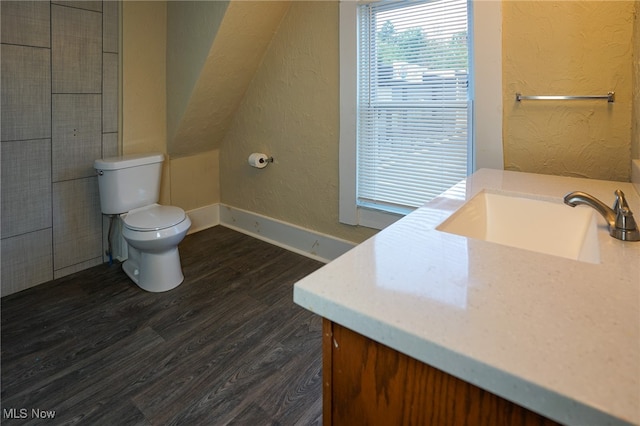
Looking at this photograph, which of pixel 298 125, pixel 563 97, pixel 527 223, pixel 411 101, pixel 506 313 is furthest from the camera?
pixel 298 125

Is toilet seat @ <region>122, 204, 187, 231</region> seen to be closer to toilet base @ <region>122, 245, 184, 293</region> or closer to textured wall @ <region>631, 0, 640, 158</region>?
toilet base @ <region>122, 245, 184, 293</region>

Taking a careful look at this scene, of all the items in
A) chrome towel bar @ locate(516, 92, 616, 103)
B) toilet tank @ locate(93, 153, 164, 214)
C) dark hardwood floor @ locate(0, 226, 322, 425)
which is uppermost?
chrome towel bar @ locate(516, 92, 616, 103)

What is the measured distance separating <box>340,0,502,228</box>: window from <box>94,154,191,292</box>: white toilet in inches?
44.1

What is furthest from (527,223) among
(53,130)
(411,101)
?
(53,130)

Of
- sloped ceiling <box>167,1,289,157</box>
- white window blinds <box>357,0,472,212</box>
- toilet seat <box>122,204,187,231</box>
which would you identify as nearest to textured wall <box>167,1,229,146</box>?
sloped ceiling <box>167,1,289,157</box>

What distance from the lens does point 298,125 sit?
279 centimetres

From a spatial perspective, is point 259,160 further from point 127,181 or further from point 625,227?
point 625,227

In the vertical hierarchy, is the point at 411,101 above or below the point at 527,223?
above

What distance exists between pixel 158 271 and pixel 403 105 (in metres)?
1.76

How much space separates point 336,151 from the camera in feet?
8.59

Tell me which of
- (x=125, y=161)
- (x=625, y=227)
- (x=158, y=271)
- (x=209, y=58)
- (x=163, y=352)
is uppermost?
(x=209, y=58)

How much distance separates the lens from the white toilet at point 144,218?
2275mm

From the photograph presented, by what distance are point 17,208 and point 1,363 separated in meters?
0.96

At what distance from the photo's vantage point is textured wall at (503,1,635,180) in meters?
1.58
